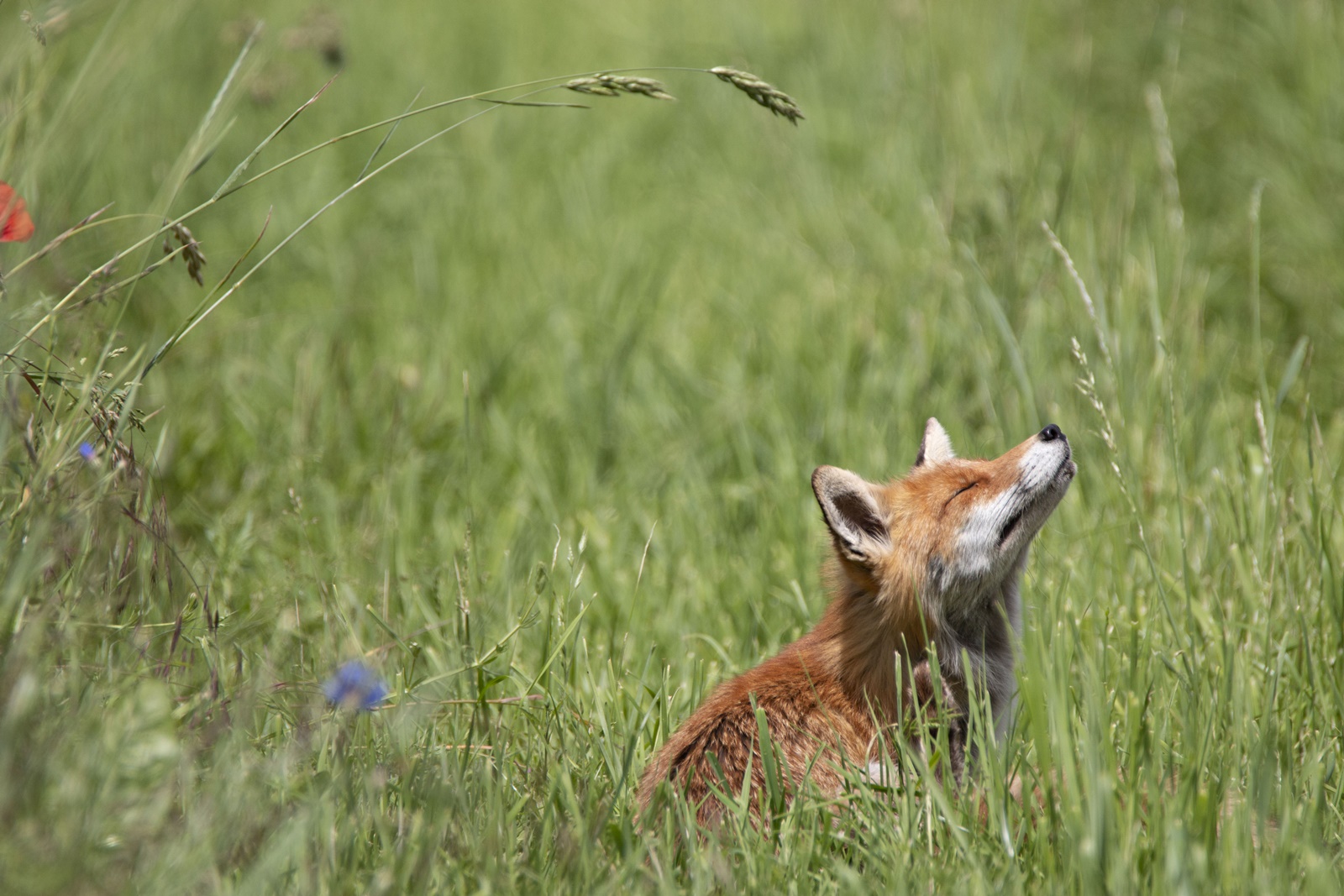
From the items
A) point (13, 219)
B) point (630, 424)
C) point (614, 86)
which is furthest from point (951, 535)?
point (13, 219)

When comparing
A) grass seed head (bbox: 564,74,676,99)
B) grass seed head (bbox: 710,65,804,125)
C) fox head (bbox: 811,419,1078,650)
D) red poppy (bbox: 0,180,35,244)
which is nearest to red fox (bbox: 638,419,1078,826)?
fox head (bbox: 811,419,1078,650)

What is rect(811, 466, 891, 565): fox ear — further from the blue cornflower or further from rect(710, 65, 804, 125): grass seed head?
the blue cornflower

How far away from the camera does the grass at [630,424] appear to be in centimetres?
251

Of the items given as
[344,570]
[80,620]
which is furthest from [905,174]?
[80,620]

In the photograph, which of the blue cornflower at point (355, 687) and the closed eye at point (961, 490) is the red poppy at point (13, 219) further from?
the closed eye at point (961, 490)

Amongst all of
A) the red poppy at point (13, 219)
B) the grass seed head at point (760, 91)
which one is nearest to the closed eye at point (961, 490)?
the grass seed head at point (760, 91)

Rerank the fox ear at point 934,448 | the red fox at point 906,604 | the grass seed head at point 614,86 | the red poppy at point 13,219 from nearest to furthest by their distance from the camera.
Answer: the red poppy at point 13,219 < the grass seed head at point 614,86 < the red fox at point 906,604 < the fox ear at point 934,448

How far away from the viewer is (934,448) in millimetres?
4363

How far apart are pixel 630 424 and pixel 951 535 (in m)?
2.46

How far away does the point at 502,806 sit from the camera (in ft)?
9.00

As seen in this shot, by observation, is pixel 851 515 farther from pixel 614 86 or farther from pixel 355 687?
pixel 355 687

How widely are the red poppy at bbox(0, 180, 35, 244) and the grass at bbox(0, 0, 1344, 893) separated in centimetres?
10

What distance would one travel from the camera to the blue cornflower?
2.59 m

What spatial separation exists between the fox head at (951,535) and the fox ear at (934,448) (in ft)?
1.01
